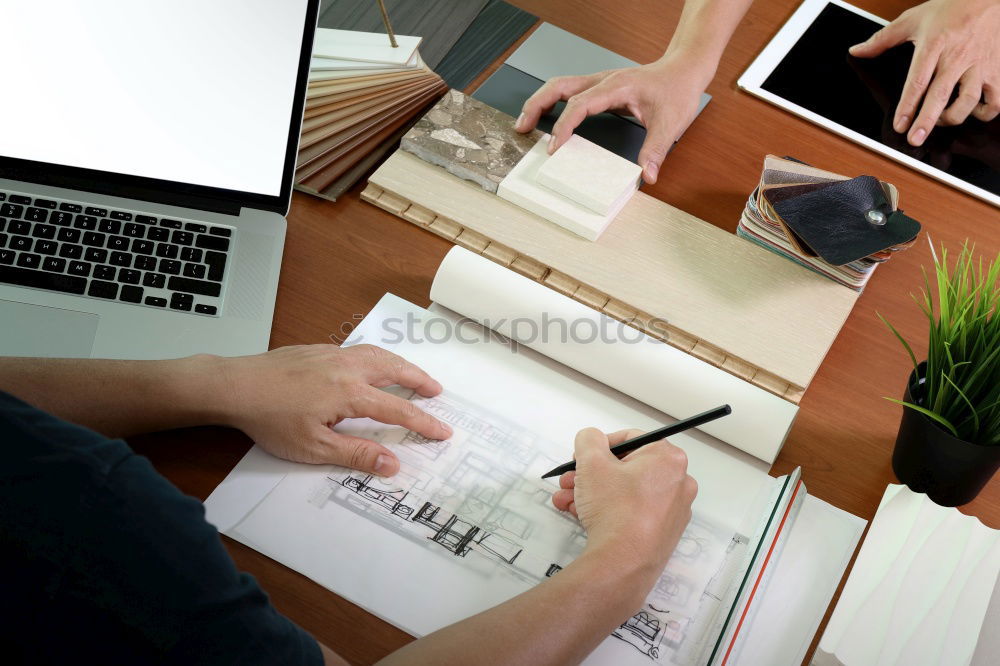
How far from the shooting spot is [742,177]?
126cm

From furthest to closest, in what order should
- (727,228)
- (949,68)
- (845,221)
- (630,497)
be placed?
(949,68) → (727,228) → (845,221) → (630,497)

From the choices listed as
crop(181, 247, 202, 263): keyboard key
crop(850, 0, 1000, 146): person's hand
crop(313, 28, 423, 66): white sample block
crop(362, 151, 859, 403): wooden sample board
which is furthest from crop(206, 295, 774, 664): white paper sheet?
crop(850, 0, 1000, 146): person's hand

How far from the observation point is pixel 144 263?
1.01m

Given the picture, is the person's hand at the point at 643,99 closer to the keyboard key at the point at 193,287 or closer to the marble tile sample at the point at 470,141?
the marble tile sample at the point at 470,141

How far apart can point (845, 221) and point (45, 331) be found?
3.04ft

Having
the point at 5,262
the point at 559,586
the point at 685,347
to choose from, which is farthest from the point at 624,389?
the point at 5,262

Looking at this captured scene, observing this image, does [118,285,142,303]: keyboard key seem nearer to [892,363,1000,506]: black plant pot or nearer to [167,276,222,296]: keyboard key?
[167,276,222,296]: keyboard key

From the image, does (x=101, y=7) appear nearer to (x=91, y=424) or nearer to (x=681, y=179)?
(x=91, y=424)

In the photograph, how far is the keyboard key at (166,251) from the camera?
1.02m

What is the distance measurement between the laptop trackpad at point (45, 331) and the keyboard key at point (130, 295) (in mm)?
34

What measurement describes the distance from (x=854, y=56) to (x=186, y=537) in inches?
50.6

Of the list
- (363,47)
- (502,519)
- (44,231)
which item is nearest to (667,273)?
(502,519)

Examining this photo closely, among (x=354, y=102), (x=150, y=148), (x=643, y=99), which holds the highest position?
(x=643, y=99)

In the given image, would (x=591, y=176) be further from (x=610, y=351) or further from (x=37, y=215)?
(x=37, y=215)
